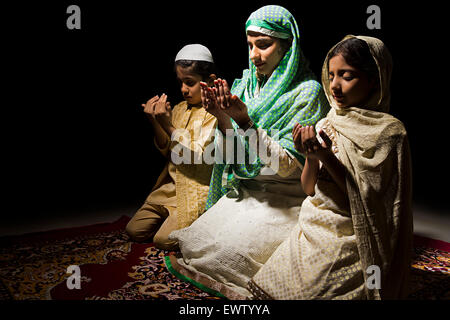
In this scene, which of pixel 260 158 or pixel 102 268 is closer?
pixel 260 158

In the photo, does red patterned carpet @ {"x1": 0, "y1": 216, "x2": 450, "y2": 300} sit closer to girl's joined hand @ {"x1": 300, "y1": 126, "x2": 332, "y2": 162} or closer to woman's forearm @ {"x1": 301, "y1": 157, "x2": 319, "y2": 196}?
woman's forearm @ {"x1": 301, "y1": 157, "x2": 319, "y2": 196}

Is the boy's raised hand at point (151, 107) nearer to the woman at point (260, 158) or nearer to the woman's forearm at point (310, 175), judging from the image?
the woman at point (260, 158)

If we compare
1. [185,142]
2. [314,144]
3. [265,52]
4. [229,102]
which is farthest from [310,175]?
[185,142]

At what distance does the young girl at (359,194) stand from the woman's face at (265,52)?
0.55 m

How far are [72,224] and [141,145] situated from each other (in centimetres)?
218

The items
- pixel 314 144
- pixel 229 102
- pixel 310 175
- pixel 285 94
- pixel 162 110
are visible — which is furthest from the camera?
pixel 162 110

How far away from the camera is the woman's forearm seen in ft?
6.63

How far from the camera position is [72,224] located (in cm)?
372

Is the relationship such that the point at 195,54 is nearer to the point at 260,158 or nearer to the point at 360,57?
the point at 260,158

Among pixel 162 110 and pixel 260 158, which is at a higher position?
pixel 162 110

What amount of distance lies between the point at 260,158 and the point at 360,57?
0.77 m

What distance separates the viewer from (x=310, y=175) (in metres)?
2.04

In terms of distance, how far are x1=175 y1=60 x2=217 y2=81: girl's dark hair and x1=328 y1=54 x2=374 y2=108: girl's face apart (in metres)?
1.36

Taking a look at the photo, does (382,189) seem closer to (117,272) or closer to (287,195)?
(287,195)
